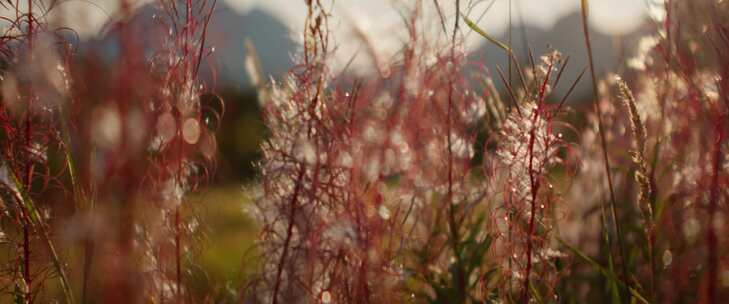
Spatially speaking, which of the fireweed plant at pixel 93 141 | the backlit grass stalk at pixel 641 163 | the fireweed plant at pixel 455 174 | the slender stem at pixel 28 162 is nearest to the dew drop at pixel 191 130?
the fireweed plant at pixel 93 141

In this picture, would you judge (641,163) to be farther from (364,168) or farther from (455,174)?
(455,174)

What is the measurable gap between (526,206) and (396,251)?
256 millimetres

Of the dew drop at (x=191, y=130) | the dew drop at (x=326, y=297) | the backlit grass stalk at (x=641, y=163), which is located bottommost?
the dew drop at (x=326, y=297)

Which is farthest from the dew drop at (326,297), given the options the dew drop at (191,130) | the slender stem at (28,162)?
the slender stem at (28,162)

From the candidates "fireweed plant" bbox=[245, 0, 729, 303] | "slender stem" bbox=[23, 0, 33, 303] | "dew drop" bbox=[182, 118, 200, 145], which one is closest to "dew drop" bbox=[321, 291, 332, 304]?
"fireweed plant" bbox=[245, 0, 729, 303]

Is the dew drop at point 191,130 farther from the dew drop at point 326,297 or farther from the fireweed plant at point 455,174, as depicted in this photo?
the dew drop at point 326,297

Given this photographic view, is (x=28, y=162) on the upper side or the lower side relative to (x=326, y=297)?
upper

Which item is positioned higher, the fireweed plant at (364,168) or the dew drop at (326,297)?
the fireweed plant at (364,168)

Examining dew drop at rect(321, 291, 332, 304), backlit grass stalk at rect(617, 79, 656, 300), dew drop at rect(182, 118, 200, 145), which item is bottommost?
dew drop at rect(321, 291, 332, 304)

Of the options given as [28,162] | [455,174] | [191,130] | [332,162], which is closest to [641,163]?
[332,162]

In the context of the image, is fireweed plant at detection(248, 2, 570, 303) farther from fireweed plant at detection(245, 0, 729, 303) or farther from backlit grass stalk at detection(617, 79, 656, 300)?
backlit grass stalk at detection(617, 79, 656, 300)

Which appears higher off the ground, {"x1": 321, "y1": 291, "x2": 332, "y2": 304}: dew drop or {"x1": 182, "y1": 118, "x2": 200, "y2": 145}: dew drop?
{"x1": 182, "y1": 118, "x2": 200, "y2": 145}: dew drop

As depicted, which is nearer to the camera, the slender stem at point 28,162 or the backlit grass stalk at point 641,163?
the backlit grass stalk at point 641,163

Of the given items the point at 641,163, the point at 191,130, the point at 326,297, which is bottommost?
the point at 326,297
